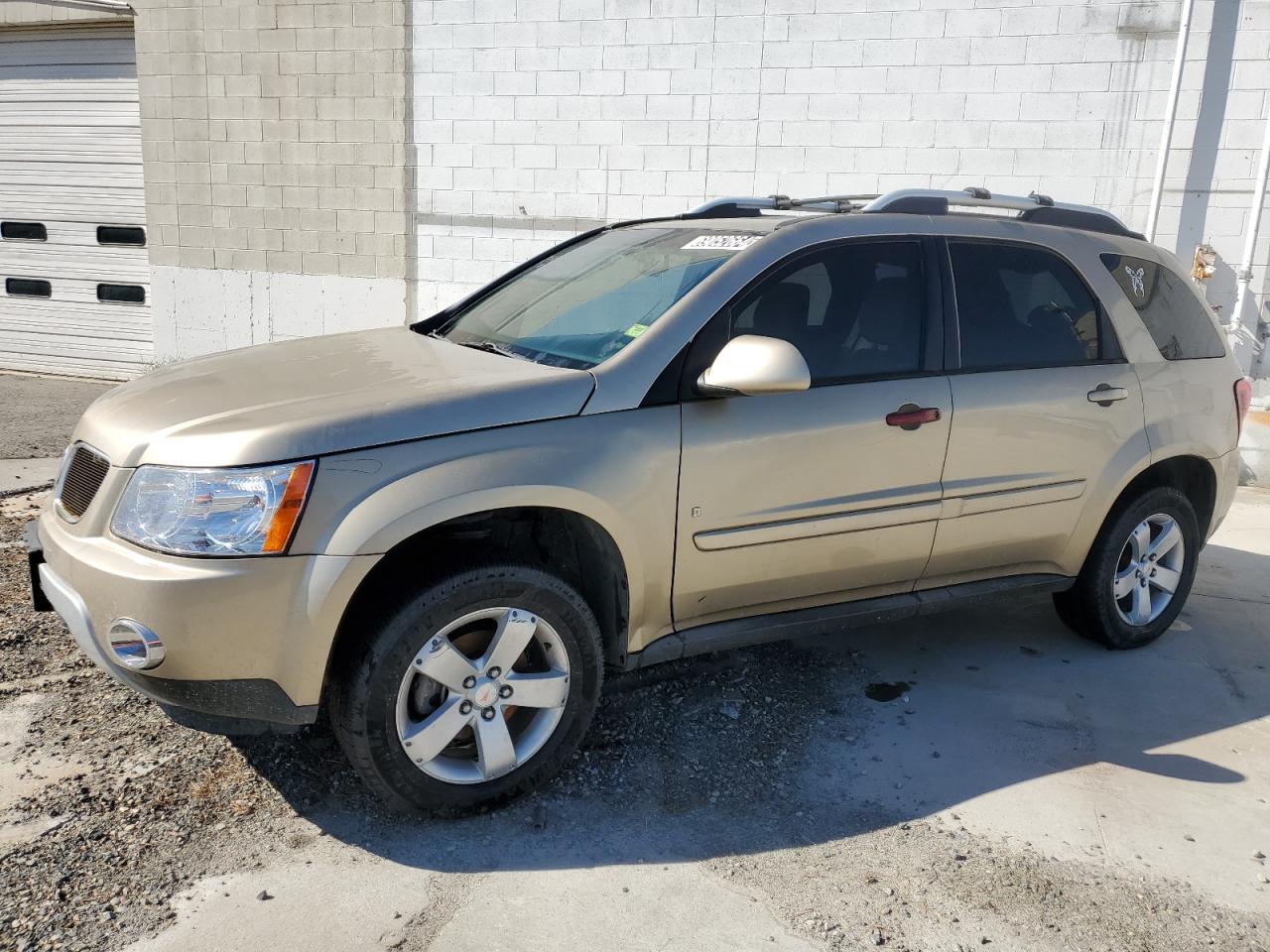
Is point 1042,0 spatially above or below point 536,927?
above

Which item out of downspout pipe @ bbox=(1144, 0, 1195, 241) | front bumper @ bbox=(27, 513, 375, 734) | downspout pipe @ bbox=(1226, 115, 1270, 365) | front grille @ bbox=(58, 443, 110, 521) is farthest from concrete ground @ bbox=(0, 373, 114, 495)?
downspout pipe @ bbox=(1226, 115, 1270, 365)

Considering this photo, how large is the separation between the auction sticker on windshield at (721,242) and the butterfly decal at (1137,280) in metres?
1.77

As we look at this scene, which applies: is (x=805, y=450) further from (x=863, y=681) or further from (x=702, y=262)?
(x=863, y=681)

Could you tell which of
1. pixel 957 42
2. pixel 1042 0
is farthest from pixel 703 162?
pixel 1042 0

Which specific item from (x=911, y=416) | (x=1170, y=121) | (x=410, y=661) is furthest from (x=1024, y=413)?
(x=1170, y=121)

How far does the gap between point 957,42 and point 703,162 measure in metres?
2.05

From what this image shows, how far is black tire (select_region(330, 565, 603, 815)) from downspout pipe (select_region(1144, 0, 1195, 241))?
6081 mm

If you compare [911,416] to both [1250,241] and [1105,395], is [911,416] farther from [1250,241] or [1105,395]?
[1250,241]

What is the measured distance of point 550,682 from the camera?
3.22 meters

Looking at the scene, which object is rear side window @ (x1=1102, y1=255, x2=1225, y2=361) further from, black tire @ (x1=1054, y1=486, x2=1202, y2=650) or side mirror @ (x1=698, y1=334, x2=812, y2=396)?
side mirror @ (x1=698, y1=334, x2=812, y2=396)

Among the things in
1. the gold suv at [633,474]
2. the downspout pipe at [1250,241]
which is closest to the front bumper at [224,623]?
the gold suv at [633,474]

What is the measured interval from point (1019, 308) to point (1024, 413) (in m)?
0.41

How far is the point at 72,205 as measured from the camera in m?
10.7

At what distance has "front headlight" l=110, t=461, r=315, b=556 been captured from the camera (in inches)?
109
